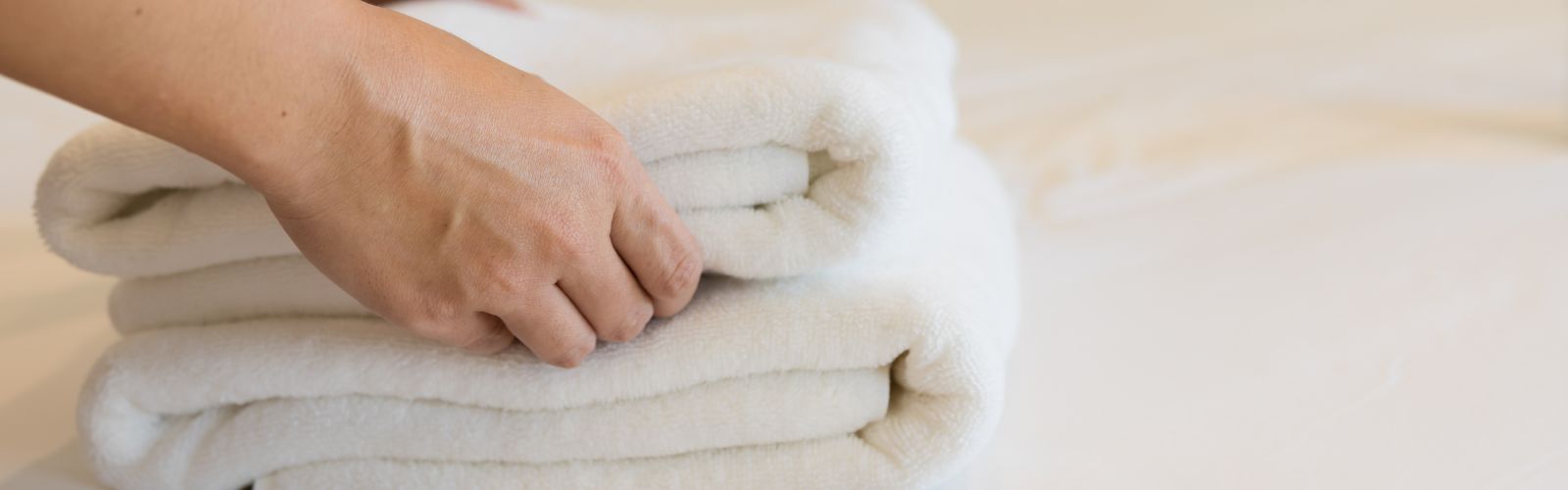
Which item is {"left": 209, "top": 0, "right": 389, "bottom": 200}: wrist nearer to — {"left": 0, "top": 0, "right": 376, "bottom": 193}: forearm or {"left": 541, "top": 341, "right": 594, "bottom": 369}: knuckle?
{"left": 0, "top": 0, "right": 376, "bottom": 193}: forearm

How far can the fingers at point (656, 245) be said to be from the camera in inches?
20.8

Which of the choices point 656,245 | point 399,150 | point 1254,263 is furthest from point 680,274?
point 1254,263

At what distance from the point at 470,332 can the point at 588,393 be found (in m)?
0.07

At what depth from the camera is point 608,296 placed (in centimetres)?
54

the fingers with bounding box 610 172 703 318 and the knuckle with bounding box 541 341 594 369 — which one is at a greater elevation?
the fingers with bounding box 610 172 703 318

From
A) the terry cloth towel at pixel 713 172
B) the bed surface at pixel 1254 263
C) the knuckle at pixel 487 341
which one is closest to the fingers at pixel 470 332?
the knuckle at pixel 487 341

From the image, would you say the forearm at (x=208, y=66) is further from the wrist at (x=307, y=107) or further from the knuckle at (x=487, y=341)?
the knuckle at (x=487, y=341)

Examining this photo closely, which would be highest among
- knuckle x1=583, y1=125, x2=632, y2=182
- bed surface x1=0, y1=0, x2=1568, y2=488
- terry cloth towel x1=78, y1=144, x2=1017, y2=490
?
bed surface x1=0, y1=0, x2=1568, y2=488

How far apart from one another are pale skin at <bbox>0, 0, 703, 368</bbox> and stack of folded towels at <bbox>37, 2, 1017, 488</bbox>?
0.03 m

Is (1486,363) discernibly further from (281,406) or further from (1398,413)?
(281,406)

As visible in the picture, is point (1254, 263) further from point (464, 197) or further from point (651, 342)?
point (464, 197)


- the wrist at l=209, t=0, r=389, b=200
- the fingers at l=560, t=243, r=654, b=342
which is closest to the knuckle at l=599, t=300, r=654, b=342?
the fingers at l=560, t=243, r=654, b=342

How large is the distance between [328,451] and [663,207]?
223mm

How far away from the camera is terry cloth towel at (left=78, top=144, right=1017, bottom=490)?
568 mm
